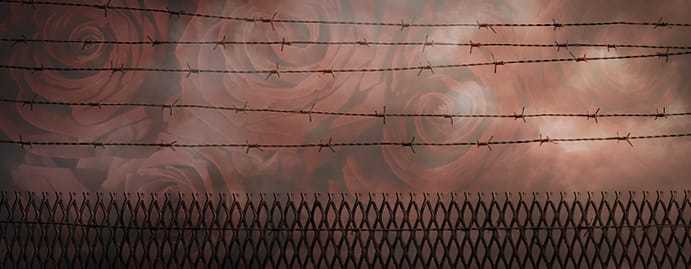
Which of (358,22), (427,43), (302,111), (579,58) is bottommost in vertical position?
(302,111)

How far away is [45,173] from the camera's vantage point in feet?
11.9

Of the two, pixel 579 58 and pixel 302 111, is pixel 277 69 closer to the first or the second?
pixel 302 111

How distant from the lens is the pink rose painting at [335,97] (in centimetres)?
359

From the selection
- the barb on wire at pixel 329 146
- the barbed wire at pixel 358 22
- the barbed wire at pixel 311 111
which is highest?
the barbed wire at pixel 358 22

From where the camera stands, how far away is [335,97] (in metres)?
3.62

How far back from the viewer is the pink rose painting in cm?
359

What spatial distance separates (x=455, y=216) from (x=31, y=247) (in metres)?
2.28

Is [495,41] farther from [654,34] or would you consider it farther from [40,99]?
[40,99]

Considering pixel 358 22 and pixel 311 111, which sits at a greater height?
pixel 358 22

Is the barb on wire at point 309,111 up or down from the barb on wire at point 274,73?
down

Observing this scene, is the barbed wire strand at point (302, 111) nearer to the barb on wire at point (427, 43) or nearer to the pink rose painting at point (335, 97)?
the pink rose painting at point (335, 97)

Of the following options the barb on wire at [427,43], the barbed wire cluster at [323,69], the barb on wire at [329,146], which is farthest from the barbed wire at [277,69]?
the barb on wire at [329,146]

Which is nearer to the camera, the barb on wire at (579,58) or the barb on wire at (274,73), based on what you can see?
the barb on wire at (579,58)

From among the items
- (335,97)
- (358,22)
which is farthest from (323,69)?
(358,22)
